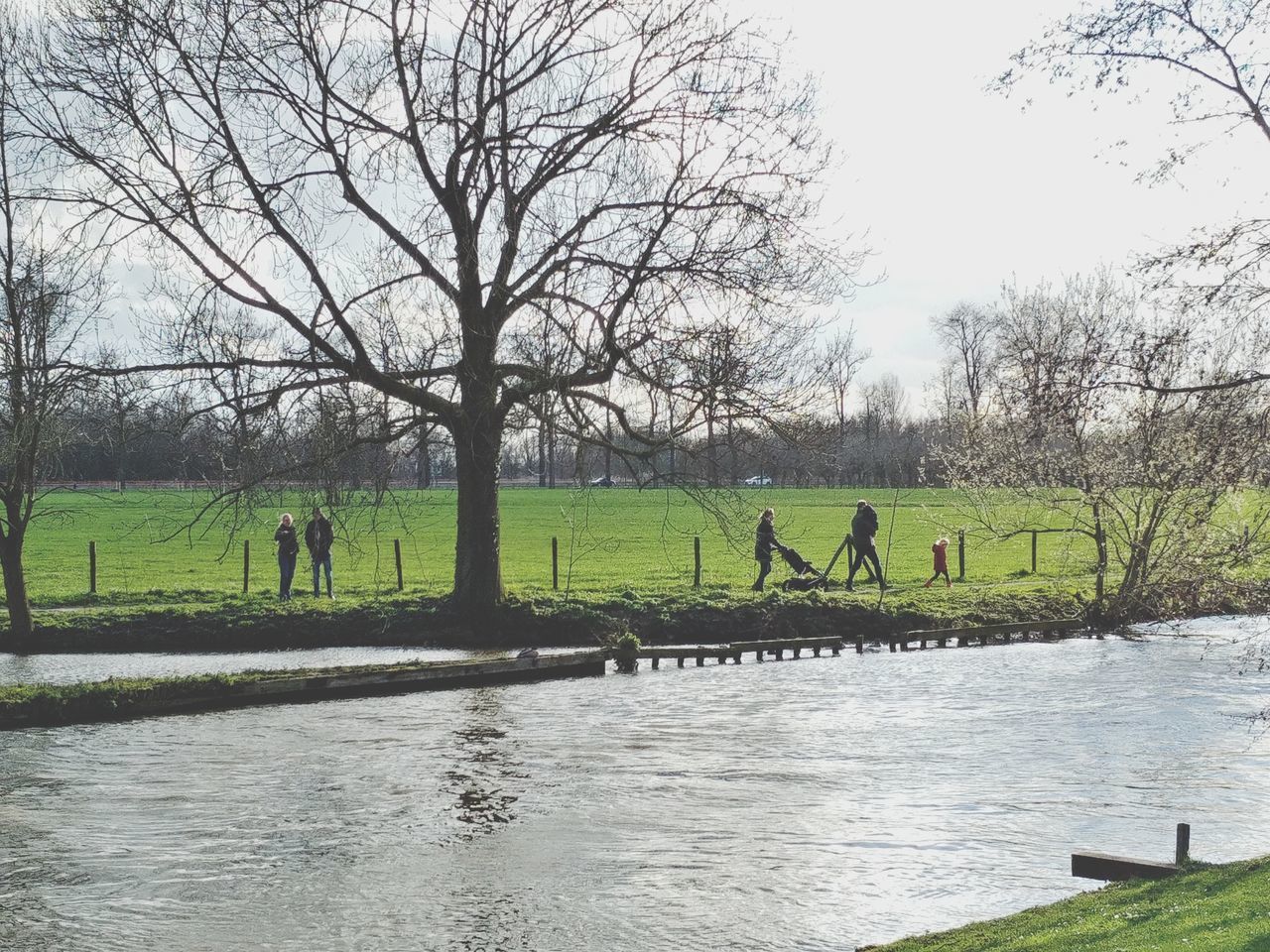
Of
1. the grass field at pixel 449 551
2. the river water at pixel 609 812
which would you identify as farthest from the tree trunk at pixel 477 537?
the river water at pixel 609 812

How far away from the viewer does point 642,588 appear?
33.2 metres

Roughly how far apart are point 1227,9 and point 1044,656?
51.2ft

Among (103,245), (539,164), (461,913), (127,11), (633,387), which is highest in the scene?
(127,11)

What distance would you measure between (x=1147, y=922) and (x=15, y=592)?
24845mm

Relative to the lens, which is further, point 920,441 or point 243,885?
point 920,441

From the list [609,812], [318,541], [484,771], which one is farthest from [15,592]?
[609,812]

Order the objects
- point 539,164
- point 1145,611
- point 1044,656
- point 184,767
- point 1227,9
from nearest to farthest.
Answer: point 1227,9, point 184,767, point 539,164, point 1044,656, point 1145,611

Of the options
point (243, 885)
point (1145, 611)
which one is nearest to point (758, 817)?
point (243, 885)

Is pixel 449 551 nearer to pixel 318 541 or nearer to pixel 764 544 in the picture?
pixel 764 544

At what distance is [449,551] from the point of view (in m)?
50.8

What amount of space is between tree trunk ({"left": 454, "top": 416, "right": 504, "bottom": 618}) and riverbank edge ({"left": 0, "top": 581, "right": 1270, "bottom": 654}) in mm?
343

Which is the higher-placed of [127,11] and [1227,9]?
[127,11]

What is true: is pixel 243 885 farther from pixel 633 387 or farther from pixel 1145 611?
pixel 1145 611

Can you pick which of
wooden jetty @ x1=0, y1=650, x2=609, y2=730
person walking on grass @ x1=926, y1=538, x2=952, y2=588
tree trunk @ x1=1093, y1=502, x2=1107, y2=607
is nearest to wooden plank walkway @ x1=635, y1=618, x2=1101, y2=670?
tree trunk @ x1=1093, y1=502, x2=1107, y2=607
